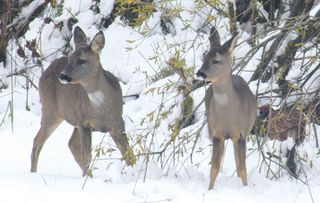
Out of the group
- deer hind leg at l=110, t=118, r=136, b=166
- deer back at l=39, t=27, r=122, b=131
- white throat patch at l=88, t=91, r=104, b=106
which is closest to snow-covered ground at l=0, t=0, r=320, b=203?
deer hind leg at l=110, t=118, r=136, b=166

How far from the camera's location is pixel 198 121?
10.6 meters

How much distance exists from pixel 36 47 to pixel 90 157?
4978 millimetres

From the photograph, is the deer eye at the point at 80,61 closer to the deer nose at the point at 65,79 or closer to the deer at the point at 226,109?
the deer nose at the point at 65,79

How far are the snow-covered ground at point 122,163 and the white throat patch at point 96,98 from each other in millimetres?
429

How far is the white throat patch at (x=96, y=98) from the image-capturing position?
8.53 metres

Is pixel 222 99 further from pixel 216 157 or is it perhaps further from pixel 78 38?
pixel 78 38

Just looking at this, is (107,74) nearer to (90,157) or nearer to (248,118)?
(90,157)

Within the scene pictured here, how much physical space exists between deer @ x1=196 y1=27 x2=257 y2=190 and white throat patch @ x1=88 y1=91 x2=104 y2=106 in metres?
1.19

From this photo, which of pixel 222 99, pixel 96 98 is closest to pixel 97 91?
pixel 96 98

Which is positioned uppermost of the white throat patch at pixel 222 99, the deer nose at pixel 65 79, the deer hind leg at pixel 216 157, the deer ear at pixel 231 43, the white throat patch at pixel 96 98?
the deer ear at pixel 231 43

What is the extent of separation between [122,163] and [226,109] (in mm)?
1158

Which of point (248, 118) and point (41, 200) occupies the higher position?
point (248, 118)

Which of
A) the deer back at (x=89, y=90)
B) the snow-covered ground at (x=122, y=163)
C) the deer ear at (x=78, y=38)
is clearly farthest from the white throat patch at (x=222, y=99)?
the deer ear at (x=78, y=38)

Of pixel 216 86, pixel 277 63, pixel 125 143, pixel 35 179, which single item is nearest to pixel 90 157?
pixel 125 143
